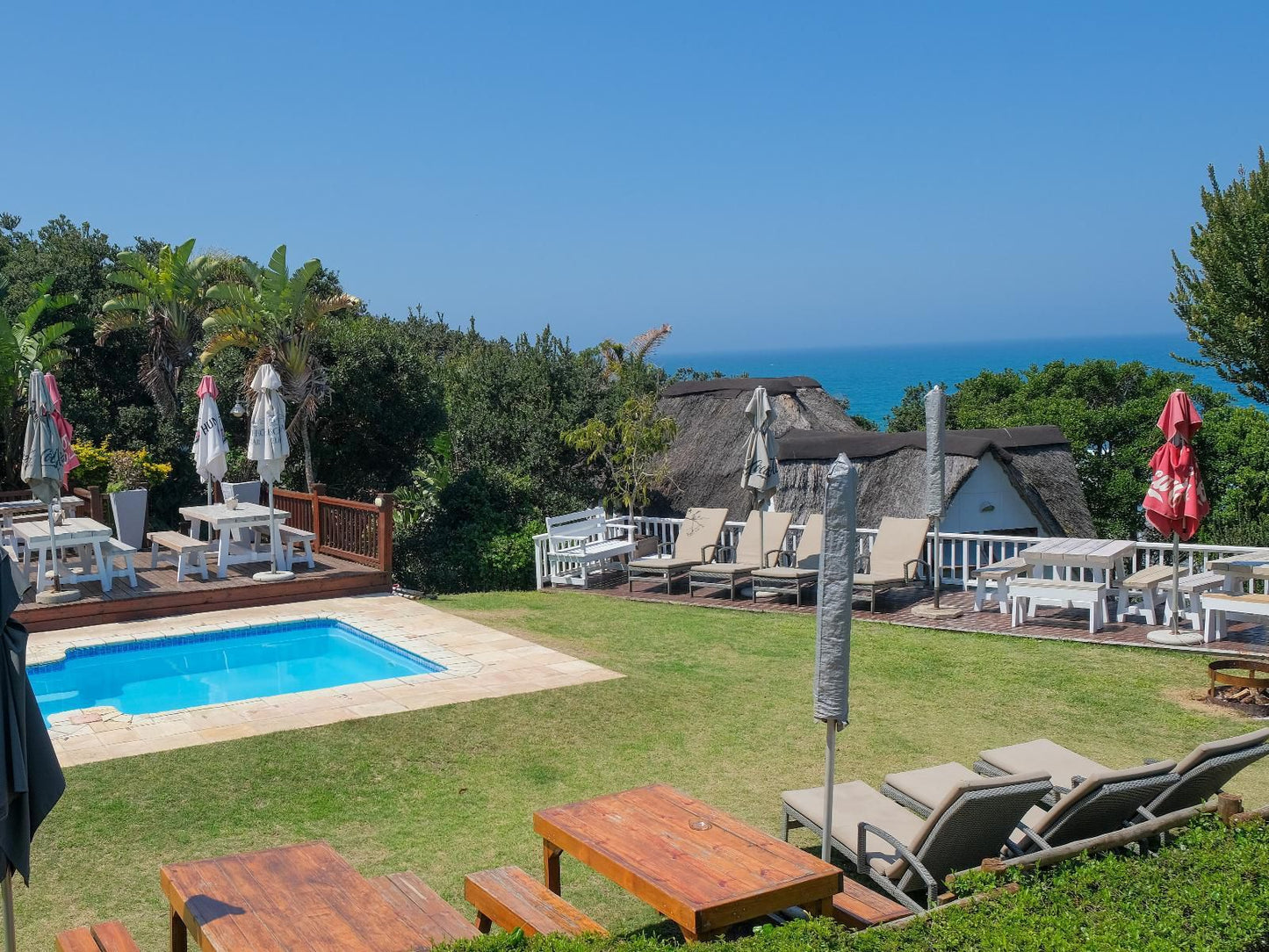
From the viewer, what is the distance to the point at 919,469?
56.6ft

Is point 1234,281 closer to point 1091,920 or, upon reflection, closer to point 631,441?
point 631,441

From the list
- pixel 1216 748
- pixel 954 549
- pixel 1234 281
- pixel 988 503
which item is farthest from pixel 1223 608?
pixel 1234 281

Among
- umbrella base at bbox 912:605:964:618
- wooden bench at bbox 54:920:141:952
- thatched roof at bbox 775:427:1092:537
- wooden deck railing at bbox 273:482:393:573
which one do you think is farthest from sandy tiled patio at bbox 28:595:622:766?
thatched roof at bbox 775:427:1092:537

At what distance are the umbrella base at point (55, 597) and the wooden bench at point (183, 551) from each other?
1.35m

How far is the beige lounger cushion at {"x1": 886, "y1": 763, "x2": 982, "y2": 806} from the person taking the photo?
5.65m

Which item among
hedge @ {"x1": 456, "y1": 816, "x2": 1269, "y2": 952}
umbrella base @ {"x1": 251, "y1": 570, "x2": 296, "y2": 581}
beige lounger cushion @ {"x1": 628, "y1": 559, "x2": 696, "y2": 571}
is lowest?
hedge @ {"x1": 456, "y1": 816, "x2": 1269, "y2": 952}

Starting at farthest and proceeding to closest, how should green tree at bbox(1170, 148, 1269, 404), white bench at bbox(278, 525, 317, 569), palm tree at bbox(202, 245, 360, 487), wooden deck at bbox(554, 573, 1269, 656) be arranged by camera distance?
green tree at bbox(1170, 148, 1269, 404) → palm tree at bbox(202, 245, 360, 487) → white bench at bbox(278, 525, 317, 569) → wooden deck at bbox(554, 573, 1269, 656)

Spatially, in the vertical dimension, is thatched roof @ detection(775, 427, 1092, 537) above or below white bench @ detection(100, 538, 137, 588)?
above

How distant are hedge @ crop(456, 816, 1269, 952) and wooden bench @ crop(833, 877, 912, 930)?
23cm

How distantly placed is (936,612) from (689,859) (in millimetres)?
8655

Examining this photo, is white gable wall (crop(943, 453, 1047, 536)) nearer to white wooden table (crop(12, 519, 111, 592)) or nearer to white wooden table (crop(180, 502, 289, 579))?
white wooden table (crop(180, 502, 289, 579))

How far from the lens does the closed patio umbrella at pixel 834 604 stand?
15.0ft

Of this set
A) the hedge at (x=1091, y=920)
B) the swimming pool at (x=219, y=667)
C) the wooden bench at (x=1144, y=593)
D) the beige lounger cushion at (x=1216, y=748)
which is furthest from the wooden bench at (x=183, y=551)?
the beige lounger cushion at (x=1216, y=748)

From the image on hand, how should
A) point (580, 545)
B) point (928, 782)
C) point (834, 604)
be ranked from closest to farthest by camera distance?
1. point (834, 604)
2. point (928, 782)
3. point (580, 545)
